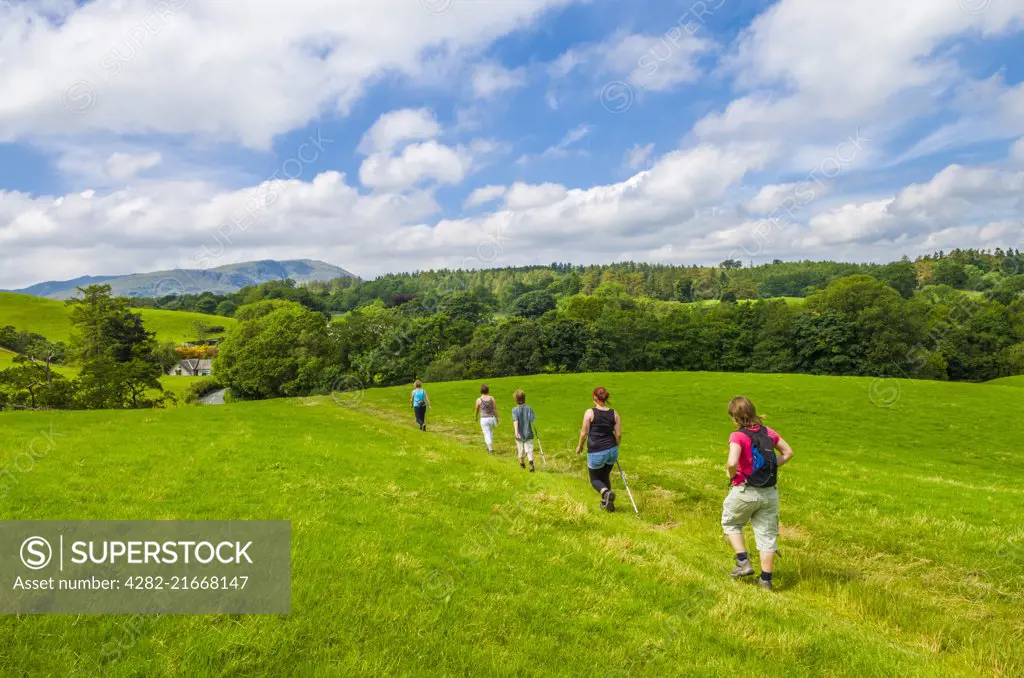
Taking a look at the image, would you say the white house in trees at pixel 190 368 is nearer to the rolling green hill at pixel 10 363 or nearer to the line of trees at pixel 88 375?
the rolling green hill at pixel 10 363

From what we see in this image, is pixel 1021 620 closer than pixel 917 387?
Yes

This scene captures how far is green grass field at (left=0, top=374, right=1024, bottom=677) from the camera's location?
501cm

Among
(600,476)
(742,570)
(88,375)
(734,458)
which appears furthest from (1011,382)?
(88,375)

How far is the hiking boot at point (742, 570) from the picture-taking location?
28.2 feet

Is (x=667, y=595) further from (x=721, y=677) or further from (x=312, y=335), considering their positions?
(x=312, y=335)

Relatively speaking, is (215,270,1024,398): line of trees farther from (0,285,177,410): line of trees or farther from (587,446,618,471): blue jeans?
(587,446,618,471): blue jeans

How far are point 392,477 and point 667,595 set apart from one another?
7.55m

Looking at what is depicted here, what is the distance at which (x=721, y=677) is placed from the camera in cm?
510

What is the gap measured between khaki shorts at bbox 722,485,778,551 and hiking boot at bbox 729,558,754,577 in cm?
37

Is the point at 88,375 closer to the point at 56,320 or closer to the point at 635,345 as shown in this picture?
the point at 635,345

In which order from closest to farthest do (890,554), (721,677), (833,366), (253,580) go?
1. (721,677)
2. (253,580)
3. (890,554)
4. (833,366)

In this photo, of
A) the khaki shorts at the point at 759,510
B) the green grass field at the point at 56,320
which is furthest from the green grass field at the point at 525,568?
the green grass field at the point at 56,320

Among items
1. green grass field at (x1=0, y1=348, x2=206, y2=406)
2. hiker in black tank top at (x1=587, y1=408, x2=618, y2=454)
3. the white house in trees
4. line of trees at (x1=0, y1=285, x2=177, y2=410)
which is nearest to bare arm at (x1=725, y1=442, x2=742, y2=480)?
hiker in black tank top at (x1=587, y1=408, x2=618, y2=454)

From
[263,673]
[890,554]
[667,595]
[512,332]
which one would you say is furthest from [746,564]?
[512,332]
